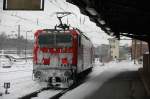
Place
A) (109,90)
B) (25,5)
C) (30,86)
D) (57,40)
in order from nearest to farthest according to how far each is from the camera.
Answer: (25,5) → (109,90) → (57,40) → (30,86)

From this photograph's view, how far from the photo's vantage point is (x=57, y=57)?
2050 cm

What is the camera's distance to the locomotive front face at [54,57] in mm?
20062

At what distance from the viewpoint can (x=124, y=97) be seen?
1617 centimetres

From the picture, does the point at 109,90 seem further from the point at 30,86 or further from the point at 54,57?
the point at 30,86

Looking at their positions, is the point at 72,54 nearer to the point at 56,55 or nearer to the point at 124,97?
the point at 56,55

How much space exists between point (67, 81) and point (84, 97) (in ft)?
14.1

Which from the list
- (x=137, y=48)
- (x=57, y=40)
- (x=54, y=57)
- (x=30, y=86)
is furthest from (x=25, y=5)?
(x=137, y=48)

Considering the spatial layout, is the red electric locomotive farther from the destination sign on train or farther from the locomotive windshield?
the destination sign on train

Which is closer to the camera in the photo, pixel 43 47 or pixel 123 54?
pixel 43 47

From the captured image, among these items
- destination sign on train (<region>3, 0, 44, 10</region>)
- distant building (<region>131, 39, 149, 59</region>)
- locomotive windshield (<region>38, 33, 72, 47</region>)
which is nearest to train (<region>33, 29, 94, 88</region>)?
locomotive windshield (<region>38, 33, 72, 47</region>)

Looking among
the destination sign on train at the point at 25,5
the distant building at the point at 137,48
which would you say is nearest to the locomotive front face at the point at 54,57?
the destination sign on train at the point at 25,5

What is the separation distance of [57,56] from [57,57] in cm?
7

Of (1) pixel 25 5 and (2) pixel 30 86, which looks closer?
(1) pixel 25 5

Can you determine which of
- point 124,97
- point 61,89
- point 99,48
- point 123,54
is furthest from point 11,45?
point 124,97
